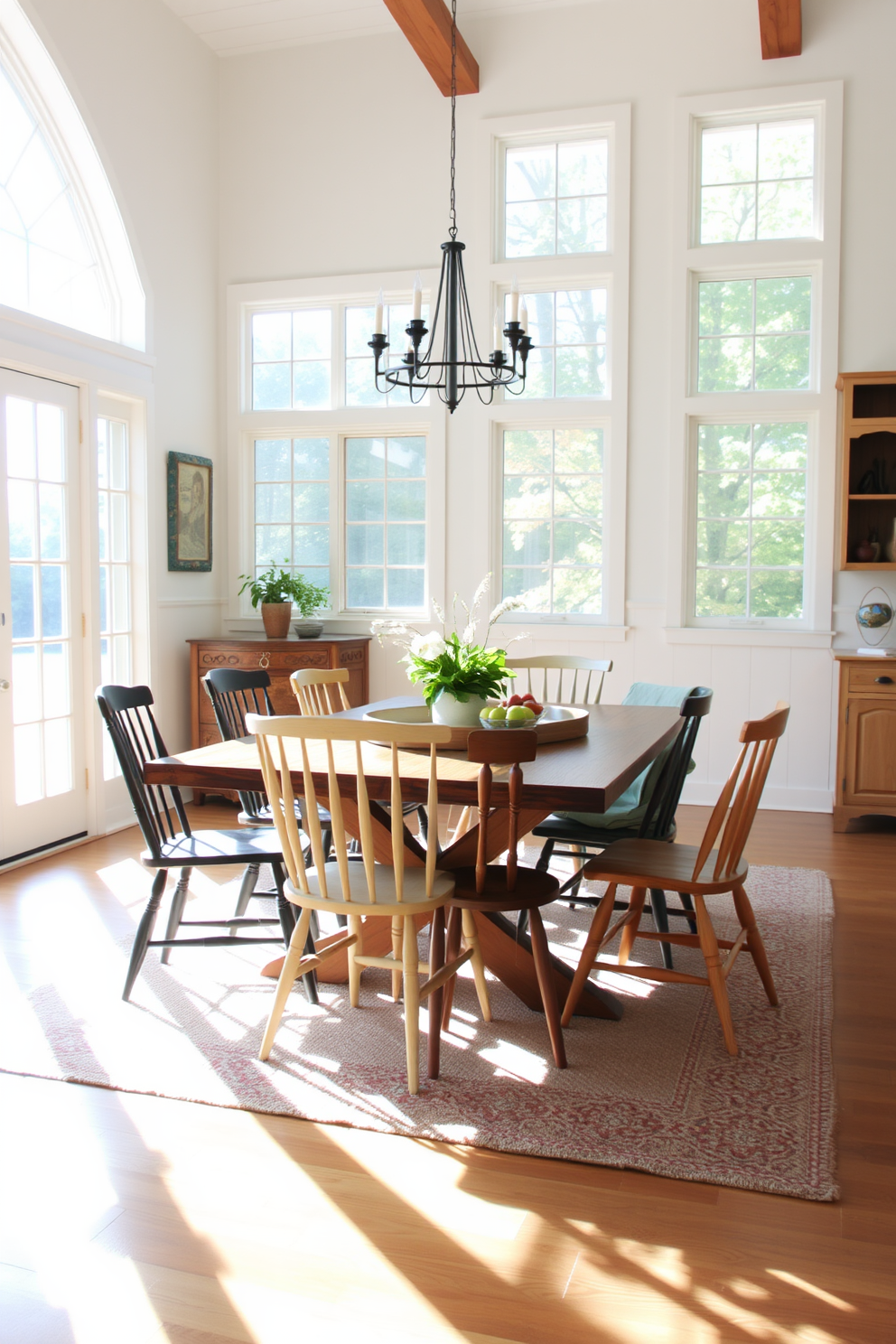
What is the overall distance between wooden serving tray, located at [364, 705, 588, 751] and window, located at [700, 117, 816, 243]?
11.3 ft

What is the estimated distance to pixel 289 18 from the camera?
20.1ft

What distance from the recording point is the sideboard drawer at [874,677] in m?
5.28

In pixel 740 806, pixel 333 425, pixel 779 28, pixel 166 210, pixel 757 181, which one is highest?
pixel 779 28

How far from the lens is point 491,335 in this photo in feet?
20.1

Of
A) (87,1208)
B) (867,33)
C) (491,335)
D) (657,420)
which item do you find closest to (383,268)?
(491,335)

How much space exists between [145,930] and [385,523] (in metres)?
3.80

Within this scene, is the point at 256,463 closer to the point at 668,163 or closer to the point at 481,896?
the point at 668,163

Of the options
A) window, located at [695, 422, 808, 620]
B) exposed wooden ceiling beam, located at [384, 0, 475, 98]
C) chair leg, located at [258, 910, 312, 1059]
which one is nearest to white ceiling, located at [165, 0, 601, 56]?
exposed wooden ceiling beam, located at [384, 0, 475, 98]

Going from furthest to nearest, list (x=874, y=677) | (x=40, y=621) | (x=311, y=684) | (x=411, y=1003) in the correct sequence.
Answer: (x=874, y=677), (x=40, y=621), (x=311, y=684), (x=411, y=1003)

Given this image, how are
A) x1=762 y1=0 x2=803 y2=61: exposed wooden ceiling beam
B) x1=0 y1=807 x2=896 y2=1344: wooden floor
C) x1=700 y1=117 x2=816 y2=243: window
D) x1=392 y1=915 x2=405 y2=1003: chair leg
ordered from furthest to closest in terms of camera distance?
1. x1=700 y1=117 x2=816 y2=243: window
2. x1=762 y1=0 x2=803 y2=61: exposed wooden ceiling beam
3. x1=392 y1=915 x2=405 y2=1003: chair leg
4. x1=0 y1=807 x2=896 y2=1344: wooden floor

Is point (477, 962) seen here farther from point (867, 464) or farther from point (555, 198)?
point (555, 198)

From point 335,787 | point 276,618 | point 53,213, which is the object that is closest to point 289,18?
point 53,213

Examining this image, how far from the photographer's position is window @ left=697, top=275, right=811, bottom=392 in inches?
228

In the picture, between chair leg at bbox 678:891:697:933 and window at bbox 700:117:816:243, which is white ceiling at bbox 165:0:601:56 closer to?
window at bbox 700:117:816:243
